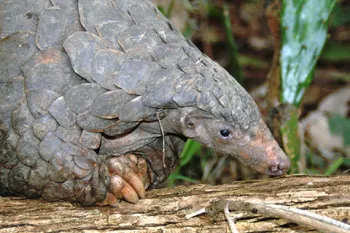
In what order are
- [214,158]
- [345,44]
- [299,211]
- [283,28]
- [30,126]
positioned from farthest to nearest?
[345,44]
[214,158]
[283,28]
[30,126]
[299,211]

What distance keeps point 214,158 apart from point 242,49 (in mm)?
2168

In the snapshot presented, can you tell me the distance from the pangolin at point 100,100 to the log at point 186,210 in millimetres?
78

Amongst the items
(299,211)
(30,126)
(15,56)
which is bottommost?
(299,211)

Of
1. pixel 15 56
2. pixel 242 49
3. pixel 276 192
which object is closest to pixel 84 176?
pixel 15 56

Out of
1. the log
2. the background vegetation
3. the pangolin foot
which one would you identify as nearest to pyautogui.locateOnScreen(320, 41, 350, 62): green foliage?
the background vegetation

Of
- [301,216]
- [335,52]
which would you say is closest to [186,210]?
[301,216]

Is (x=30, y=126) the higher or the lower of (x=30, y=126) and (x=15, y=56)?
the lower

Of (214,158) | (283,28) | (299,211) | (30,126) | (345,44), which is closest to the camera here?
(299,211)

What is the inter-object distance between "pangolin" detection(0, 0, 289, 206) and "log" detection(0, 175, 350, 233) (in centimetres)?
8

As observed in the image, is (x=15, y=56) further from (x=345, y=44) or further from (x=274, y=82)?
(x=345, y=44)

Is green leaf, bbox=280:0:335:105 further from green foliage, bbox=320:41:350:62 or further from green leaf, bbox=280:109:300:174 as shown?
green foliage, bbox=320:41:350:62

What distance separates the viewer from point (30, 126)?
126 inches

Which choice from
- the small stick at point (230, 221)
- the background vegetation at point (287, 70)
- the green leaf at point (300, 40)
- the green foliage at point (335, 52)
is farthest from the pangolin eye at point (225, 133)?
the green foliage at point (335, 52)

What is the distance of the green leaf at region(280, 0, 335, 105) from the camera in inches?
180
